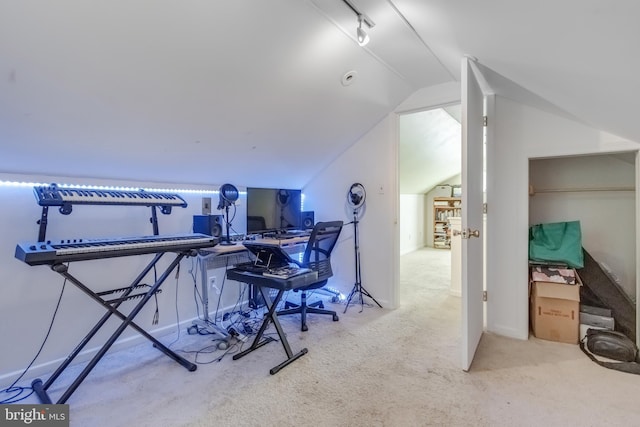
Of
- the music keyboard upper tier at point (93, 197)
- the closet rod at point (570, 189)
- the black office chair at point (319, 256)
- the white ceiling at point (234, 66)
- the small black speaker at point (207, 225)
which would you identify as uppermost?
the white ceiling at point (234, 66)

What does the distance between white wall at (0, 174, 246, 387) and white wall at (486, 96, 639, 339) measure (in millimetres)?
2887

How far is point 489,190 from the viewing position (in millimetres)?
2820

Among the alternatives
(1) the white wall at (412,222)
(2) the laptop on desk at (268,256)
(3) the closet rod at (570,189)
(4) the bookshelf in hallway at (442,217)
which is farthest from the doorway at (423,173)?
(2) the laptop on desk at (268,256)

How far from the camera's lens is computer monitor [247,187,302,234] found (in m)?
3.28

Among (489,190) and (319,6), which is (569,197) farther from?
(319,6)

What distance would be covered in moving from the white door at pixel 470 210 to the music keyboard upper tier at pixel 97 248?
1.82 m

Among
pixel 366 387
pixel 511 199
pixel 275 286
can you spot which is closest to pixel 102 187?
pixel 275 286

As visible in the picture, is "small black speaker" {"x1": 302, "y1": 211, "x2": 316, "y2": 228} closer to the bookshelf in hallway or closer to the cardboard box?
the cardboard box

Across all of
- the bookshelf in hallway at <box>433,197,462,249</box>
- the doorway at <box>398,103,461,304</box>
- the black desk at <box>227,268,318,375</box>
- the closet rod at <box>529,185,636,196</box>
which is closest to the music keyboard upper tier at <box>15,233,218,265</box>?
the black desk at <box>227,268,318,375</box>

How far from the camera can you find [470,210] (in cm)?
225

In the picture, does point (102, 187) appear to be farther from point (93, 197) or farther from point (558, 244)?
point (558, 244)

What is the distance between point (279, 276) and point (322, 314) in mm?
1075

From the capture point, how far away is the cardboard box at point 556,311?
255cm

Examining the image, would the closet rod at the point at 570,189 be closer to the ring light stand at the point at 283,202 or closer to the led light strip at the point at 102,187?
the ring light stand at the point at 283,202
